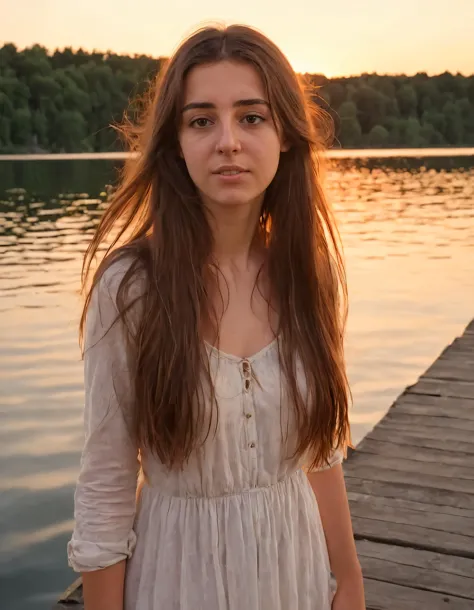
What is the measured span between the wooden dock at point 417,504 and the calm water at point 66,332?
1.69 metres

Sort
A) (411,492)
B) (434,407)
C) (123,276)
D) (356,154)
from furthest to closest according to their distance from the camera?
(356,154) → (434,407) → (411,492) → (123,276)

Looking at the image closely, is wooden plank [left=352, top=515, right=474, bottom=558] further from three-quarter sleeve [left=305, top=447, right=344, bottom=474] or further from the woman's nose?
the woman's nose

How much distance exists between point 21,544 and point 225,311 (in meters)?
4.42

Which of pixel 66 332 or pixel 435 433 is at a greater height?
pixel 435 433

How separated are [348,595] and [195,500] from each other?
51 cm

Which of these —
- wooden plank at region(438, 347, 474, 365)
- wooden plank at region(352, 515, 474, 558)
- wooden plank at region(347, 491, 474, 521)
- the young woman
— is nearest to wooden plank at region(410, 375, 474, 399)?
wooden plank at region(438, 347, 474, 365)

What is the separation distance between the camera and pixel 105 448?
5.41 feet

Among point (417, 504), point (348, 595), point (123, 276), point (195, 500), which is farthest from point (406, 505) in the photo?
point (123, 276)

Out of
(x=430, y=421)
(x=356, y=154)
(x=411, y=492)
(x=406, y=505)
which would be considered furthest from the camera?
(x=356, y=154)

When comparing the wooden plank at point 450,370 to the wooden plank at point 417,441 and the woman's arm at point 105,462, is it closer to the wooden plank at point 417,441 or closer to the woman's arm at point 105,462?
the wooden plank at point 417,441

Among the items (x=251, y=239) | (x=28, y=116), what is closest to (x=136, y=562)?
(x=251, y=239)

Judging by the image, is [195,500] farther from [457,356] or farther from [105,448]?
[457,356]

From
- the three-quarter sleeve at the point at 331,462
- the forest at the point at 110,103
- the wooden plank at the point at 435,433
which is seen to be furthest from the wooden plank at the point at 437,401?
the forest at the point at 110,103

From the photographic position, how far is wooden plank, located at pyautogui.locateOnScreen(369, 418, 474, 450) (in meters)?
5.07
